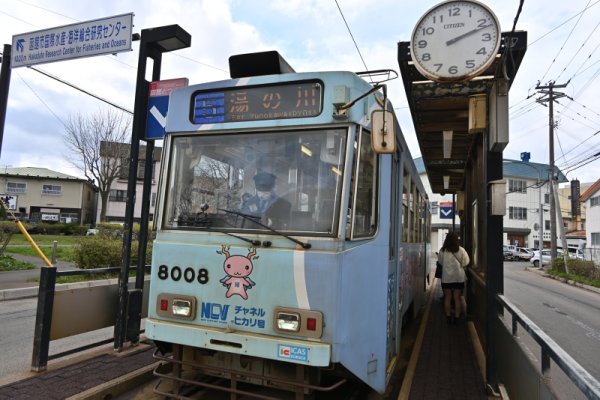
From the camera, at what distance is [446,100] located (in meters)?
5.89

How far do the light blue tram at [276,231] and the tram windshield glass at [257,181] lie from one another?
1 cm

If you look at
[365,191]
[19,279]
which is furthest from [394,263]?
[19,279]

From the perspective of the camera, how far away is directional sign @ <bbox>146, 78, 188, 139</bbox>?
564 centimetres

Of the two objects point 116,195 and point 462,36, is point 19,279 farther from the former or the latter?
point 116,195

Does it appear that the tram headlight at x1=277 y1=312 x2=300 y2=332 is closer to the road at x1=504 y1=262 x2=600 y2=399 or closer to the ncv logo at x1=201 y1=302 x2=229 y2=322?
the ncv logo at x1=201 y1=302 x2=229 y2=322

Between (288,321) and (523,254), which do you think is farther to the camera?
(523,254)

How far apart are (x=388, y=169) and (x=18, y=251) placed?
68.1 feet

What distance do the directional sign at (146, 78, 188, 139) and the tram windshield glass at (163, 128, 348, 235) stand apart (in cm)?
173

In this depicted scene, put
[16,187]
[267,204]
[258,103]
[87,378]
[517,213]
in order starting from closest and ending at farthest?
[267,204], [258,103], [87,378], [16,187], [517,213]

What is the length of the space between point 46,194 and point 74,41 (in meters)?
→ 51.4

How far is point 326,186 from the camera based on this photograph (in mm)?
3486

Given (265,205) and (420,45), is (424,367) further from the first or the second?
(420,45)

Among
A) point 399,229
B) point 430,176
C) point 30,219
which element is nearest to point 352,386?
point 399,229

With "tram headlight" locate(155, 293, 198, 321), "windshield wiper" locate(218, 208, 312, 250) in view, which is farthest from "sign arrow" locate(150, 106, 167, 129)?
"tram headlight" locate(155, 293, 198, 321)
